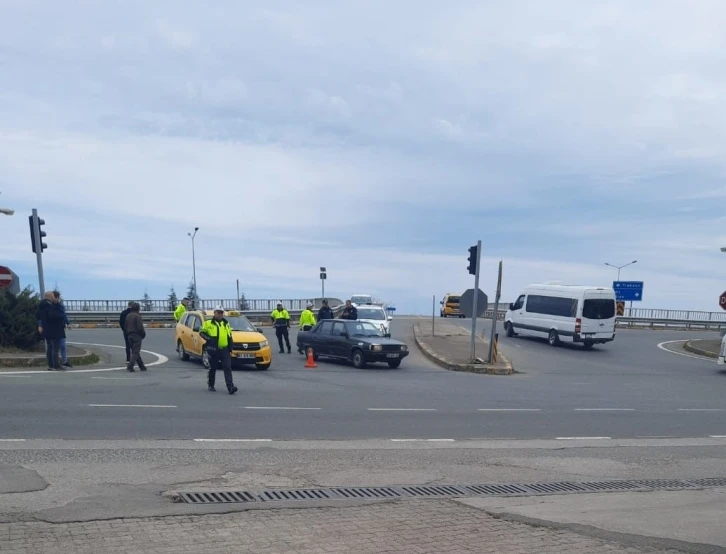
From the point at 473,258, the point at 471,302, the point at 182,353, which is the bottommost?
the point at 182,353

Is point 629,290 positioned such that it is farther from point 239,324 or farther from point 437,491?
point 437,491

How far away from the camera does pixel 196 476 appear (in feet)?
26.7

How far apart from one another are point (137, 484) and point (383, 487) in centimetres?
249

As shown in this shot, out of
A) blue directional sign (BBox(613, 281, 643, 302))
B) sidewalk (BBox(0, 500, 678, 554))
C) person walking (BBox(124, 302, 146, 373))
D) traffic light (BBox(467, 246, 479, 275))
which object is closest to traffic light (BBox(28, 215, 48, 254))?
person walking (BBox(124, 302, 146, 373))

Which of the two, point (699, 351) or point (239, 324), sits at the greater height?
point (239, 324)

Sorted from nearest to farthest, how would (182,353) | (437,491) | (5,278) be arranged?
(437,491)
(5,278)
(182,353)

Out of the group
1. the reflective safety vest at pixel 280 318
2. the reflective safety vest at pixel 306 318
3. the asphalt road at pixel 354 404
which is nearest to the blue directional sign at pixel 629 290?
the asphalt road at pixel 354 404

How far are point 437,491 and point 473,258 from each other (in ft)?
52.9

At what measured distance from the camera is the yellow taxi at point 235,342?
20.7 metres

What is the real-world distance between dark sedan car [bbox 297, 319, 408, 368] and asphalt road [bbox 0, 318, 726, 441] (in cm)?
44

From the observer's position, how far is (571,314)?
3362 cm

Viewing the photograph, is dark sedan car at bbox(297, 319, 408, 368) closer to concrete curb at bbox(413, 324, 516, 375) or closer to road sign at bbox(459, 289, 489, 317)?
concrete curb at bbox(413, 324, 516, 375)

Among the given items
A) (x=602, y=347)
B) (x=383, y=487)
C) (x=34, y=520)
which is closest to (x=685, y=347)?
(x=602, y=347)

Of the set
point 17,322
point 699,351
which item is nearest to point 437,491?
point 17,322
